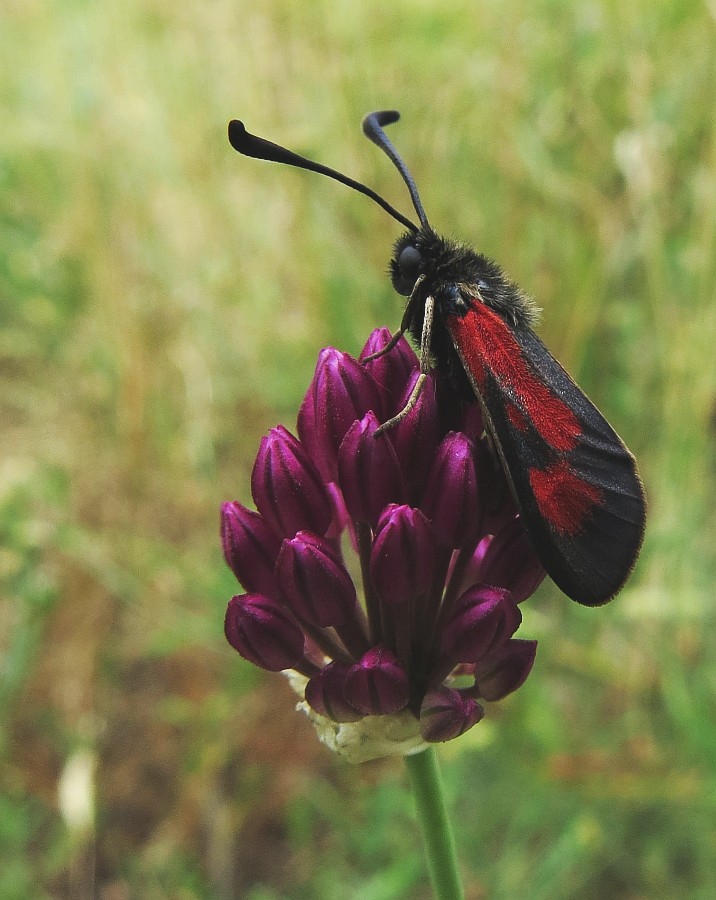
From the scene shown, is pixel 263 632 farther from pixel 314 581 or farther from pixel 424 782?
pixel 424 782

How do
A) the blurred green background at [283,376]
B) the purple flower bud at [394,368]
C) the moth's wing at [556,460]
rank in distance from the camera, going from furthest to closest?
the blurred green background at [283,376]
the purple flower bud at [394,368]
the moth's wing at [556,460]

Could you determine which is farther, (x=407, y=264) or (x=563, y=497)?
(x=407, y=264)

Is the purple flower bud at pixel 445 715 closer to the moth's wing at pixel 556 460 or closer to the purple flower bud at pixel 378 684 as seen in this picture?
the purple flower bud at pixel 378 684

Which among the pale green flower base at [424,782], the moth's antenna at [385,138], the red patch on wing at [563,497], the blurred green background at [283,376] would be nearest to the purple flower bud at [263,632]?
the pale green flower base at [424,782]

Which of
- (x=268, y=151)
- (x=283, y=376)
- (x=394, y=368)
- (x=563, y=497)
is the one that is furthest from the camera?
(x=283, y=376)

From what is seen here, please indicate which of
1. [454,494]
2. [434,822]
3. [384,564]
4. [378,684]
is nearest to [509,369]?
[454,494]

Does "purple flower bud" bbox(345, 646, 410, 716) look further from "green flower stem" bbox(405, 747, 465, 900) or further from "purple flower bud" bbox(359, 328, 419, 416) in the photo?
"purple flower bud" bbox(359, 328, 419, 416)

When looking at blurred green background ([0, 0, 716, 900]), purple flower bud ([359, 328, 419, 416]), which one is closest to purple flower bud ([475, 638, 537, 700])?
purple flower bud ([359, 328, 419, 416])

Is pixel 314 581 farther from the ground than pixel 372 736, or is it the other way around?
pixel 314 581
